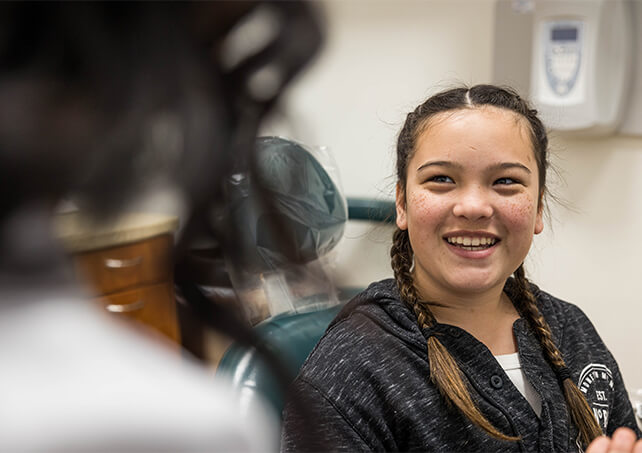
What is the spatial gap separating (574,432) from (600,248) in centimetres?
103

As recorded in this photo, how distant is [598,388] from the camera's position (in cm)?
123

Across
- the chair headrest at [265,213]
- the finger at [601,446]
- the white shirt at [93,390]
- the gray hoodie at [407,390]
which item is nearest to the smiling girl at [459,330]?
the gray hoodie at [407,390]

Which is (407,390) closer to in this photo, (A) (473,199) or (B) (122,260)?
(A) (473,199)

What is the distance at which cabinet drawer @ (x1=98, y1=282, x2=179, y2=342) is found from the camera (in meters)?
0.38

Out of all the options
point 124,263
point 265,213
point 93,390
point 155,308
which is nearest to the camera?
point 93,390

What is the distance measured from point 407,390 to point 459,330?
0.45 feet

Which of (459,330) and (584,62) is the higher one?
(584,62)

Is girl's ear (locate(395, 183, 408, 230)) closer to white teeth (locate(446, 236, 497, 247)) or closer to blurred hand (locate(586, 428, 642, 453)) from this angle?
white teeth (locate(446, 236, 497, 247))

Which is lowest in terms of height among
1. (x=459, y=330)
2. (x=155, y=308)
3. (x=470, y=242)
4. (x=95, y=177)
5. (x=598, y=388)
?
(x=598, y=388)

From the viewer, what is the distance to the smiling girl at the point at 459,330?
1.06 metres

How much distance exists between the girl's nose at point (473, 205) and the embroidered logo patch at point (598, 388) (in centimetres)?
35

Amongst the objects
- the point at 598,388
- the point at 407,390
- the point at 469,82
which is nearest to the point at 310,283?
the point at 407,390

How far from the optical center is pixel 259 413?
397 mm

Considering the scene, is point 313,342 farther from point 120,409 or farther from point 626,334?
point 626,334
